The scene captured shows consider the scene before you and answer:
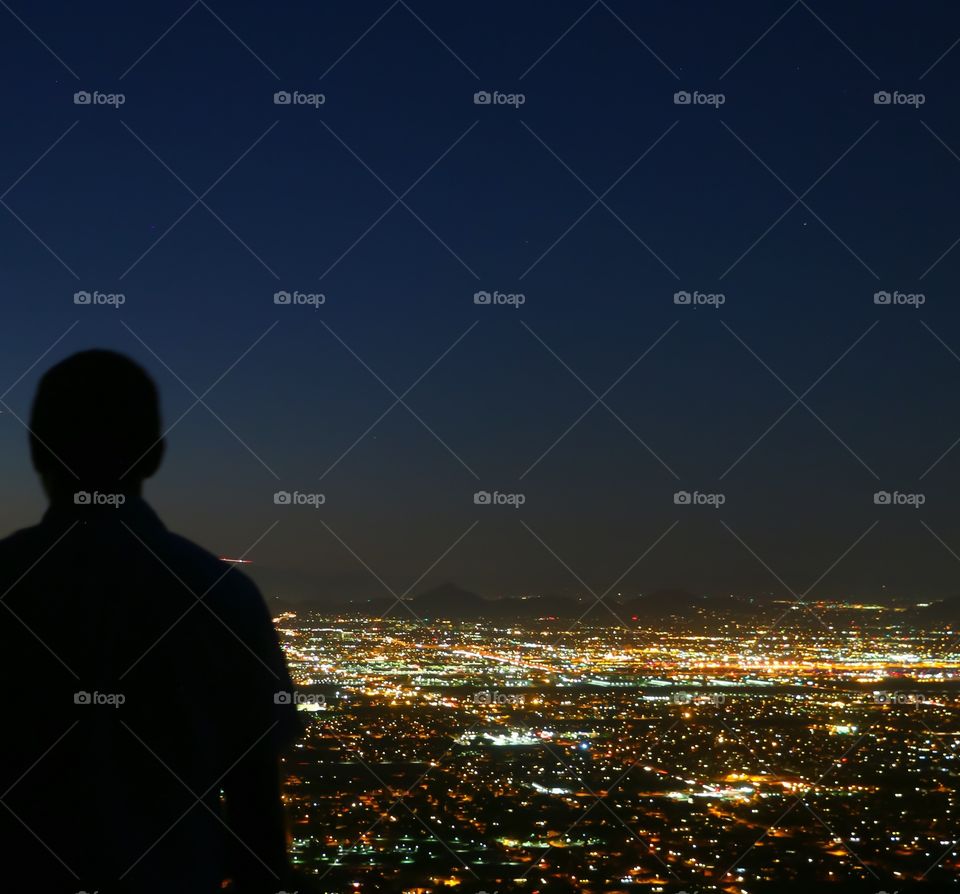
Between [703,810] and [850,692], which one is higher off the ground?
[850,692]

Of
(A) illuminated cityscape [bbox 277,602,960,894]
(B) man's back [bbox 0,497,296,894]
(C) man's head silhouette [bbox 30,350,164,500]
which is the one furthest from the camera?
(A) illuminated cityscape [bbox 277,602,960,894]

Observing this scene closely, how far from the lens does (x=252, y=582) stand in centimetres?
90

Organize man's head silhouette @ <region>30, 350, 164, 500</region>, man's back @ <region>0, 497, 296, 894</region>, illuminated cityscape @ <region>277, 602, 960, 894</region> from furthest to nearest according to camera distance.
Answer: illuminated cityscape @ <region>277, 602, 960, 894</region> → man's head silhouette @ <region>30, 350, 164, 500</region> → man's back @ <region>0, 497, 296, 894</region>

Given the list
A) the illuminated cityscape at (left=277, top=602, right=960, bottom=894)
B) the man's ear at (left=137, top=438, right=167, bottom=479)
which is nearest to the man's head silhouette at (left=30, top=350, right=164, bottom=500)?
the man's ear at (left=137, top=438, right=167, bottom=479)

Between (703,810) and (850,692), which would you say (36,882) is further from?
(850,692)

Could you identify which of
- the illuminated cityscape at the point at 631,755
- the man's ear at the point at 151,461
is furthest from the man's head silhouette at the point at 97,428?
the illuminated cityscape at the point at 631,755

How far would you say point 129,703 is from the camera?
850 millimetres

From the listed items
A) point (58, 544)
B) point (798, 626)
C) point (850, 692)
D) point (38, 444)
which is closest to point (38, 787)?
point (58, 544)

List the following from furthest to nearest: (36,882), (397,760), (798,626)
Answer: (798,626)
(397,760)
(36,882)

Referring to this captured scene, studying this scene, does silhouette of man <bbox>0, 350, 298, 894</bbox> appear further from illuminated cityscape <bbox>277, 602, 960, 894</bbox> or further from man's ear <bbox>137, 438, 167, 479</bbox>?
illuminated cityscape <bbox>277, 602, 960, 894</bbox>

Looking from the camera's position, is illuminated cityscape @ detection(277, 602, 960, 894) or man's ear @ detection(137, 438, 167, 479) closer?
man's ear @ detection(137, 438, 167, 479)

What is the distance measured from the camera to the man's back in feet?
2.69

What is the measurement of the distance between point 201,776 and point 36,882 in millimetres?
160

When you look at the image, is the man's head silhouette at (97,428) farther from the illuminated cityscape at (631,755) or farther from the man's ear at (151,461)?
the illuminated cityscape at (631,755)
